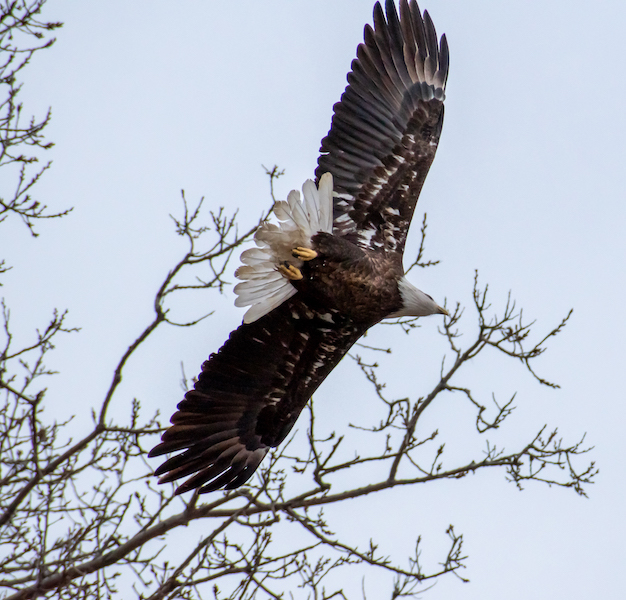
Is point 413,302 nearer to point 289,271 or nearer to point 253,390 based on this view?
point 289,271

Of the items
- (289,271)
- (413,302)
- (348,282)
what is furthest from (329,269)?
(413,302)

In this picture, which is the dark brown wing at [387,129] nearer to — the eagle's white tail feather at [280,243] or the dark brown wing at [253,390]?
the eagle's white tail feather at [280,243]

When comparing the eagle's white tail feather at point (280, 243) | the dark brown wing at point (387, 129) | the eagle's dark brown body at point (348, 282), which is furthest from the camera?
the dark brown wing at point (387, 129)

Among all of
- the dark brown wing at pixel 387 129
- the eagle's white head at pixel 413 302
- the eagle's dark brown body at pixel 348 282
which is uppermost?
the dark brown wing at pixel 387 129

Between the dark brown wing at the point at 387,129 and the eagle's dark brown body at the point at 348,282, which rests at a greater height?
the dark brown wing at the point at 387,129

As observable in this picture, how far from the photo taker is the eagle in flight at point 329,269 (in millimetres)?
5145

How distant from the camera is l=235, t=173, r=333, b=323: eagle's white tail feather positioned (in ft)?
16.3

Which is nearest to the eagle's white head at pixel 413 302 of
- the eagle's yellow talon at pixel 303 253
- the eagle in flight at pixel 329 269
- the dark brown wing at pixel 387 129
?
the eagle in flight at pixel 329 269

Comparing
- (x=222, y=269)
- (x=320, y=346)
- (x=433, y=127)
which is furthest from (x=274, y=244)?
(x=433, y=127)

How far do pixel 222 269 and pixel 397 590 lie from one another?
7.57ft

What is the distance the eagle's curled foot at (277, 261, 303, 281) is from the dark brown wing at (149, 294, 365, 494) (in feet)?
0.71

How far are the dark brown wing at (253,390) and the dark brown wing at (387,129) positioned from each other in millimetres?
703

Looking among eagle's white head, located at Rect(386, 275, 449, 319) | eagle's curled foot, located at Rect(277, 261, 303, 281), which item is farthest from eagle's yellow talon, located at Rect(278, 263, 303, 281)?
eagle's white head, located at Rect(386, 275, 449, 319)

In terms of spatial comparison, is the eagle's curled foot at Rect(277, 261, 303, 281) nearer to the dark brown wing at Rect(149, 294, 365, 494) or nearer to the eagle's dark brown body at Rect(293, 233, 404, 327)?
the eagle's dark brown body at Rect(293, 233, 404, 327)
